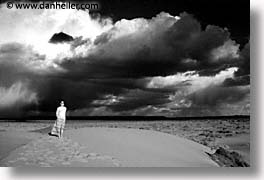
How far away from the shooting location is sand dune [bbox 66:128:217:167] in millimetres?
3590

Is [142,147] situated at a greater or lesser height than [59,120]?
lesser

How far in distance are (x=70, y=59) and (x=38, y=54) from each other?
1.15ft

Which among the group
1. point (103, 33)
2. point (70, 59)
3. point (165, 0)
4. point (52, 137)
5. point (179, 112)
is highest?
point (165, 0)

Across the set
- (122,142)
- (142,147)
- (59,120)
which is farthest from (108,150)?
(59,120)

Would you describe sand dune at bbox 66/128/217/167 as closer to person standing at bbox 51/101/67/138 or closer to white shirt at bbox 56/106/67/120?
person standing at bbox 51/101/67/138

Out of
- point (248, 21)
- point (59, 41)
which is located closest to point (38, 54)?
point (59, 41)

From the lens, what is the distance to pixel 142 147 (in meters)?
3.71

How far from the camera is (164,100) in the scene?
150 inches

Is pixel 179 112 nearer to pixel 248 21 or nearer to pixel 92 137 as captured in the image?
pixel 92 137

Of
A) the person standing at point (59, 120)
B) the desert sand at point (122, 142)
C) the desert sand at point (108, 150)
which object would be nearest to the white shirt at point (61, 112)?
the person standing at point (59, 120)

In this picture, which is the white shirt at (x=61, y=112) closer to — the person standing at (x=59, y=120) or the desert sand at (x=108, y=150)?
the person standing at (x=59, y=120)

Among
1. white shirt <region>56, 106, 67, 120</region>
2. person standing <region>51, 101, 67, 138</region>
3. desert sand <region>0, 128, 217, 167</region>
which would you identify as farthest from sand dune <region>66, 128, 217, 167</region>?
white shirt <region>56, 106, 67, 120</region>

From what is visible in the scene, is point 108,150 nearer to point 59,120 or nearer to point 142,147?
point 142,147

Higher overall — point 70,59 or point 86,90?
point 70,59
